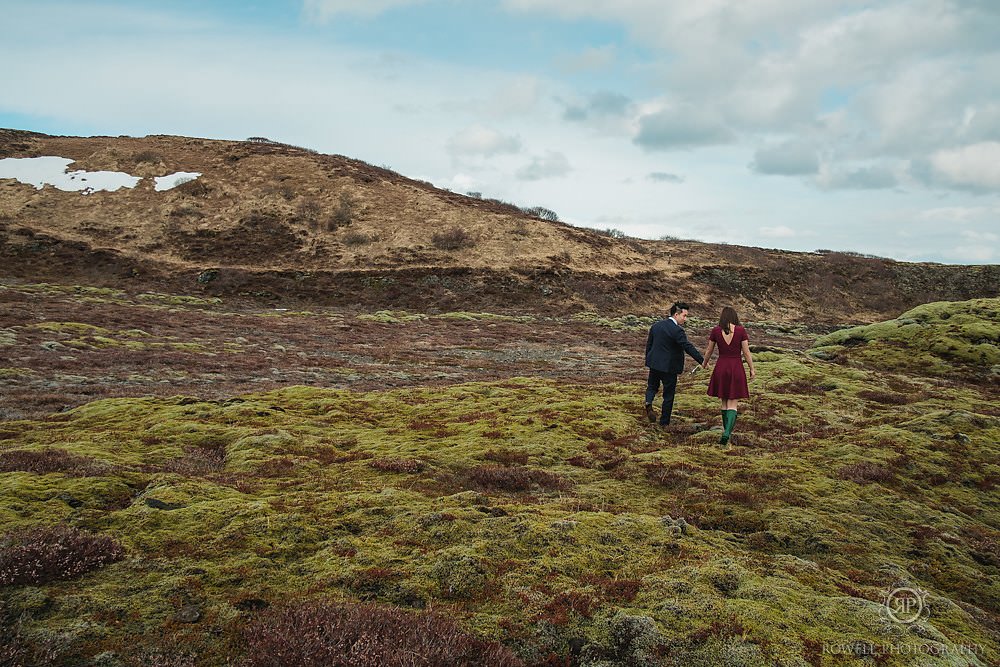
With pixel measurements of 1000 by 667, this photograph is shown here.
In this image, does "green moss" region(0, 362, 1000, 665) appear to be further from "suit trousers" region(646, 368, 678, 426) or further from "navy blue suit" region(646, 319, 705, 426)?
"navy blue suit" region(646, 319, 705, 426)

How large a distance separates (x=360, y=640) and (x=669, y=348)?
11011 millimetres

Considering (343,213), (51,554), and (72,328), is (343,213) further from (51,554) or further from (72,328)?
(51,554)

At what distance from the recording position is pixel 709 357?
1297cm

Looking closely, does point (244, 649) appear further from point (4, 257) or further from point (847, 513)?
point (4, 257)

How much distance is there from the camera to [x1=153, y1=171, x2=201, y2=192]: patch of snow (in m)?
68.9

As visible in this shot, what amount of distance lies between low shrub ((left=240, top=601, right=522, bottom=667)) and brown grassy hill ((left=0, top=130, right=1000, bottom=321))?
5091cm

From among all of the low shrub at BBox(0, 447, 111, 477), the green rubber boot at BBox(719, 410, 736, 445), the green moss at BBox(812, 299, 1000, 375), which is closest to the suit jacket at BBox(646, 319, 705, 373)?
the green rubber boot at BBox(719, 410, 736, 445)

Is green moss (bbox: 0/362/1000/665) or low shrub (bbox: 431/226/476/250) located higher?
low shrub (bbox: 431/226/476/250)

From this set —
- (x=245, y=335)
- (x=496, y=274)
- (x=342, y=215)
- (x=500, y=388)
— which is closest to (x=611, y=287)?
(x=496, y=274)

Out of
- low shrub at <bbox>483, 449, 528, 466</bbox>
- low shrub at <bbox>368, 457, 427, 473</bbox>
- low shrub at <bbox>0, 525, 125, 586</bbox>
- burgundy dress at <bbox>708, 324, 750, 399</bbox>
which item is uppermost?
burgundy dress at <bbox>708, 324, 750, 399</bbox>

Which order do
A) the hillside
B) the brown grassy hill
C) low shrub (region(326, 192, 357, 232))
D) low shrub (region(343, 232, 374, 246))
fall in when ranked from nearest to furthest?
1. the hillside
2. the brown grassy hill
3. low shrub (region(343, 232, 374, 246))
4. low shrub (region(326, 192, 357, 232))

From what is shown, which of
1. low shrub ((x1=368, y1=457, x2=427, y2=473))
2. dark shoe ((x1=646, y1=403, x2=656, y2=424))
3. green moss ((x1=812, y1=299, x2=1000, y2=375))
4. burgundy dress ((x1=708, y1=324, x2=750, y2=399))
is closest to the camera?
low shrub ((x1=368, y1=457, x2=427, y2=473))

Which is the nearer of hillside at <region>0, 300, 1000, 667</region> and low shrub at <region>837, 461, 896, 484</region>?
hillside at <region>0, 300, 1000, 667</region>

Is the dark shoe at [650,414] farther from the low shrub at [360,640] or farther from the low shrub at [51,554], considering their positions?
the low shrub at [51,554]
